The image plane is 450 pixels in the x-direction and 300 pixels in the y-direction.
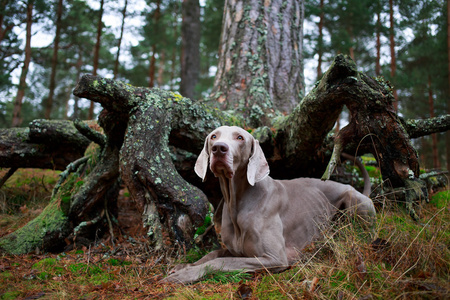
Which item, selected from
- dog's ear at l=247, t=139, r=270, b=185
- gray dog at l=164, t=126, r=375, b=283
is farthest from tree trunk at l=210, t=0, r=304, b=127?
dog's ear at l=247, t=139, r=270, b=185

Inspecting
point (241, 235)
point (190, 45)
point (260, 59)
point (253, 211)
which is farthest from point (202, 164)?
point (190, 45)

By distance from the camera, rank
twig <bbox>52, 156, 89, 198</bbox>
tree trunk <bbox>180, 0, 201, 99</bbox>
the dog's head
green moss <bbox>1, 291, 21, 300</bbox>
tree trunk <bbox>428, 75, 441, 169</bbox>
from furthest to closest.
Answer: tree trunk <bbox>428, 75, 441, 169</bbox>, tree trunk <bbox>180, 0, 201, 99</bbox>, twig <bbox>52, 156, 89, 198</bbox>, the dog's head, green moss <bbox>1, 291, 21, 300</bbox>

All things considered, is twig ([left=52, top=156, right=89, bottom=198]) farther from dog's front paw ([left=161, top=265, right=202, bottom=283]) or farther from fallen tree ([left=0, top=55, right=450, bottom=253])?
dog's front paw ([left=161, top=265, right=202, bottom=283])

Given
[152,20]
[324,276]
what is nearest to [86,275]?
[324,276]

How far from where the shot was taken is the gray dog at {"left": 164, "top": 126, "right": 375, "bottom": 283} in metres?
2.82

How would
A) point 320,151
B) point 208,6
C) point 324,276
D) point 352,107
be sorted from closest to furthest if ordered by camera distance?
point 324,276 → point 352,107 → point 320,151 → point 208,6

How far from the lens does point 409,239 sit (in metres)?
2.35

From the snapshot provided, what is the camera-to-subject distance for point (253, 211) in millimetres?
3082

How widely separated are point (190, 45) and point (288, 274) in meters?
10.0

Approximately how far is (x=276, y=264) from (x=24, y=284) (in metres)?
2.23

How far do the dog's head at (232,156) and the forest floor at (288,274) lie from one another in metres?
0.92

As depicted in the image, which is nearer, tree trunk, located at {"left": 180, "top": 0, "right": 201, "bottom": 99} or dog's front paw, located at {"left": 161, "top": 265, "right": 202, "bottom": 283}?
dog's front paw, located at {"left": 161, "top": 265, "right": 202, "bottom": 283}

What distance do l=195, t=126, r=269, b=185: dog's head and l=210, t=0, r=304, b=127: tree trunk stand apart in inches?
88.0

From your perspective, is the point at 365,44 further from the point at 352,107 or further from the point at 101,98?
the point at 101,98
